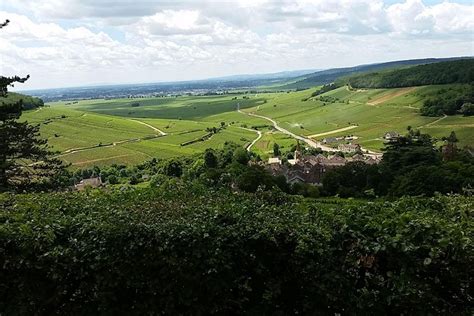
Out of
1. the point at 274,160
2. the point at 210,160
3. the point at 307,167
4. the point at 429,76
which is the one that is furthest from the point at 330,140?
the point at 429,76

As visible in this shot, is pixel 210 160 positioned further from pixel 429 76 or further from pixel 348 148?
pixel 429 76

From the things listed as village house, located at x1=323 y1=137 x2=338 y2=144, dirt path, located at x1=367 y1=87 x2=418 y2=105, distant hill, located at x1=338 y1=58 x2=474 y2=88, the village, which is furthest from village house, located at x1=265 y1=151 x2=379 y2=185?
distant hill, located at x1=338 y1=58 x2=474 y2=88

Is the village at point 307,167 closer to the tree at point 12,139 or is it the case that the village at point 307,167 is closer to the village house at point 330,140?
the village house at point 330,140

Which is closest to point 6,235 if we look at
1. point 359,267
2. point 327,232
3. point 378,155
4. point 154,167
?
point 327,232

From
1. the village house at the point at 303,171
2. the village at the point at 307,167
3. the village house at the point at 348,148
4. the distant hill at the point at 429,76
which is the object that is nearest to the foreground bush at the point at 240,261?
the village at the point at 307,167

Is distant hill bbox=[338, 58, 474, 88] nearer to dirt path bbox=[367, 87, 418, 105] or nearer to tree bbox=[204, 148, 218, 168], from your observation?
dirt path bbox=[367, 87, 418, 105]

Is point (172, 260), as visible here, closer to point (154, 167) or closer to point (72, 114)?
point (154, 167)
